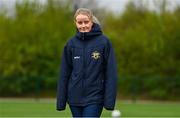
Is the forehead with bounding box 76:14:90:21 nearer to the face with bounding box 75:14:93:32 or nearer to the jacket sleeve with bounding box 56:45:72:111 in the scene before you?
the face with bounding box 75:14:93:32

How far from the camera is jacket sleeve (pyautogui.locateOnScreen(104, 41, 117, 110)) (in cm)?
682

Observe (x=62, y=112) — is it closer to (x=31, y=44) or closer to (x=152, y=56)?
(x=152, y=56)

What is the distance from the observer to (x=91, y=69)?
6918 millimetres

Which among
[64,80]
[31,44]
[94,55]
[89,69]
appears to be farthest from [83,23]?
[31,44]

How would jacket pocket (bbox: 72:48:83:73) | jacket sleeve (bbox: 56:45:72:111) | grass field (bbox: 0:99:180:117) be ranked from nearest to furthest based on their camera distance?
jacket pocket (bbox: 72:48:83:73), jacket sleeve (bbox: 56:45:72:111), grass field (bbox: 0:99:180:117)

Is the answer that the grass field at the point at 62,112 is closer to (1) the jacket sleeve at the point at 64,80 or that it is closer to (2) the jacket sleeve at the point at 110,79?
(1) the jacket sleeve at the point at 64,80

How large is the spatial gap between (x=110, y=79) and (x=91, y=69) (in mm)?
247

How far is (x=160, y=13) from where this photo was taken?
127 feet

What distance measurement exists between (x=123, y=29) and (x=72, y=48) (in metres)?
34.3

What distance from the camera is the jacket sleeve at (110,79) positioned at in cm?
682

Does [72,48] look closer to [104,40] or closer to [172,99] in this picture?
[104,40]

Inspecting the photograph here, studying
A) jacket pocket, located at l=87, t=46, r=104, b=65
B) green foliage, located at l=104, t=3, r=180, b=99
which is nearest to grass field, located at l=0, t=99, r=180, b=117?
green foliage, located at l=104, t=3, r=180, b=99

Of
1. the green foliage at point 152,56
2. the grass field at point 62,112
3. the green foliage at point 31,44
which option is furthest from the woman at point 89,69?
the green foliage at point 31,44

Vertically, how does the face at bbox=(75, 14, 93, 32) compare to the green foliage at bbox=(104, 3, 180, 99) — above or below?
above
